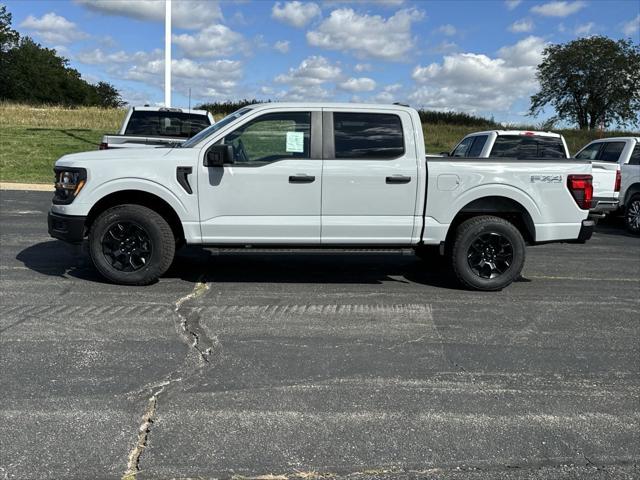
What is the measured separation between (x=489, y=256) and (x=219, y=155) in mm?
3164

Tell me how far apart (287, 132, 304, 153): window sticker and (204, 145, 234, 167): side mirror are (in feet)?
2.08

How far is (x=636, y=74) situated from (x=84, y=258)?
5775 centimetres

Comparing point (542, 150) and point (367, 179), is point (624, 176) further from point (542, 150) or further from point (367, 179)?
point (367, 179)

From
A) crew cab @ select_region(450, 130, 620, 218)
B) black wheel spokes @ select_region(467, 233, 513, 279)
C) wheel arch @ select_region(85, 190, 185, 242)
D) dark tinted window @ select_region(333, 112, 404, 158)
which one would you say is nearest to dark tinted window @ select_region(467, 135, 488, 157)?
crew cab @ select_region(450, 130, 620, 218)

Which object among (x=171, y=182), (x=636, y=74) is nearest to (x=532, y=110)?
(x=636, y=74)

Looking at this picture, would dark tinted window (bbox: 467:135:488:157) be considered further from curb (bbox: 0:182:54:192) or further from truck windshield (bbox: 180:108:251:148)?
curb (bbox: 0:182:54:192)

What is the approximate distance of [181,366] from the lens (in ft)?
14.1

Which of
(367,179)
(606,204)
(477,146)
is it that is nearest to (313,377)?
(367,179)

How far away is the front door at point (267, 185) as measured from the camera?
6320 millimetres

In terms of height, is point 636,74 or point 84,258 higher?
point 636,74

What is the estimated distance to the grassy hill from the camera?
19.6 metres

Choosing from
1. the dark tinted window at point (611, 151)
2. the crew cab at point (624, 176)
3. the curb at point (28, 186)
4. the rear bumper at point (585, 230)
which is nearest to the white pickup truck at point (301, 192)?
the rear bumper at point (585, 230)

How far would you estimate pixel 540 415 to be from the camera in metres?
3.73

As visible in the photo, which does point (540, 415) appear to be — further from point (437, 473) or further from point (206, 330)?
point (206, 330)
